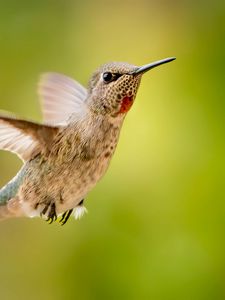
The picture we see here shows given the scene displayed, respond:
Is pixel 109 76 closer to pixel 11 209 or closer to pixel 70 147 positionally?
pixel 70 147

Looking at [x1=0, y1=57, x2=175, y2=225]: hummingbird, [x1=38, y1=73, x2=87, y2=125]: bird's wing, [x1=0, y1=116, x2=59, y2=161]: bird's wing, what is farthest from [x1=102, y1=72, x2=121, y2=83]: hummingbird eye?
[x1=38, y1=73, x2=87, y2=125]: bird's wing

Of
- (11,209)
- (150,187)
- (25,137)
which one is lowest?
(150,187)

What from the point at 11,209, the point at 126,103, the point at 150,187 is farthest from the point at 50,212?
the point at 150,187

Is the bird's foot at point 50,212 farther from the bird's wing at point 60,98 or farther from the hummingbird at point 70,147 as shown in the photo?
the bird's wing at point 60,98

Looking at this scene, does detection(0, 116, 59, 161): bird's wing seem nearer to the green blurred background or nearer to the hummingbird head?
the hummingbird head

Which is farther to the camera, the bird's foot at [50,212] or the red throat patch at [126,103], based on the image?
the bird's foot at [50,212]

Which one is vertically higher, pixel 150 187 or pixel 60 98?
pixel 60 98

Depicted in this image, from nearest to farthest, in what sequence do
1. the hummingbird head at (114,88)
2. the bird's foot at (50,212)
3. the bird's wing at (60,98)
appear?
the hummingbird head at (114,88), the bird's foot at (50,212), the bird's wing at (60,98)

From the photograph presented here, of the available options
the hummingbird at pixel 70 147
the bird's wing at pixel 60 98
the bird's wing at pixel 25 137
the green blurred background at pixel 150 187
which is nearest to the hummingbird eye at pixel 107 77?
the hummingbird at pixel 70 147
